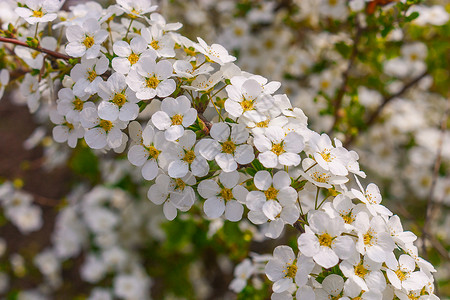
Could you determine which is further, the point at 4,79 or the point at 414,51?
the point at 414,51

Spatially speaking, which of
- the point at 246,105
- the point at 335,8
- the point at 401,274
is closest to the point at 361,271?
the point at 401,274

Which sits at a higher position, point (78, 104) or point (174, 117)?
point (174, 117)

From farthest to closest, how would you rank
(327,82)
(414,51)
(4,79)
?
(414,51) → (327,82) → (4,79)

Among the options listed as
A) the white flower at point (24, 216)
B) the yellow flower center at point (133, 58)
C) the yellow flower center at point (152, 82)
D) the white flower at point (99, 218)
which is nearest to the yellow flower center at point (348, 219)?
the yellow flower center at point (152, 82)

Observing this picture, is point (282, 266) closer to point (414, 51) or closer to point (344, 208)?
point (344, 208)

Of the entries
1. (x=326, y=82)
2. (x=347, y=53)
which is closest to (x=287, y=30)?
(x=326, y=82)

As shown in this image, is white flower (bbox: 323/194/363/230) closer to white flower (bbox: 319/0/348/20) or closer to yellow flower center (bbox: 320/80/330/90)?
white flower (bbox: 319/0/348/20)
